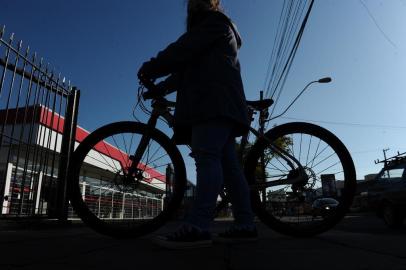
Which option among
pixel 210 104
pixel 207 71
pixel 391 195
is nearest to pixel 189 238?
pixel 210 104

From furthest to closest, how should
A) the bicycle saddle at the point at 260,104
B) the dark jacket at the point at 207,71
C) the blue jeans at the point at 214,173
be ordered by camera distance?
the bicycle saddle at the point at 260,104, the dark jacket at the point at 207,71, the blue jeans at the point at 214,173

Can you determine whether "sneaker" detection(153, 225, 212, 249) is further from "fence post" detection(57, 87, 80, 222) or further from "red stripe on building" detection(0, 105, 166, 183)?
"fence post" detection(57, 87, 80, 222)

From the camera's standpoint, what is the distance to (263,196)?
10.7 ft

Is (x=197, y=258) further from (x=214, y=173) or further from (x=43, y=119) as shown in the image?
(x=43, y=119)

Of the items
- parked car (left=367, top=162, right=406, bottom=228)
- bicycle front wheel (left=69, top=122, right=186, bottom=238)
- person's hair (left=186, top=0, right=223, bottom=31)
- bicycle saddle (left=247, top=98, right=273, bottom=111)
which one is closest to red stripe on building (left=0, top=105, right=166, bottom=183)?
bicycle front wheel (left=69, top=122, right=186, bottom=238)

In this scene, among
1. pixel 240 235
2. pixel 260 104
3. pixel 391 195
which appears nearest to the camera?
pixel 240 235

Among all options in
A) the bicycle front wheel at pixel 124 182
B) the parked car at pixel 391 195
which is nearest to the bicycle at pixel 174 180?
the bicycle front wheel at pixel 124 182

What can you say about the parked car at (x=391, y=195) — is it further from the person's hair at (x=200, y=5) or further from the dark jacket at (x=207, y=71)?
the person's hair at (x=200, y=5)

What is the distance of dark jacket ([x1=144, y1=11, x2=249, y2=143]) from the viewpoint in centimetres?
254

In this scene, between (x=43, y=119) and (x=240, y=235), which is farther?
(x=43, y=119)

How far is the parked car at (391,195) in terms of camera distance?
253 inches

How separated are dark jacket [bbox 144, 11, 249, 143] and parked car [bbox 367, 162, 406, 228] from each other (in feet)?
16.0

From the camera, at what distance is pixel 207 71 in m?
2.62

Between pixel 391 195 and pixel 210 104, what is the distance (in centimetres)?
544
